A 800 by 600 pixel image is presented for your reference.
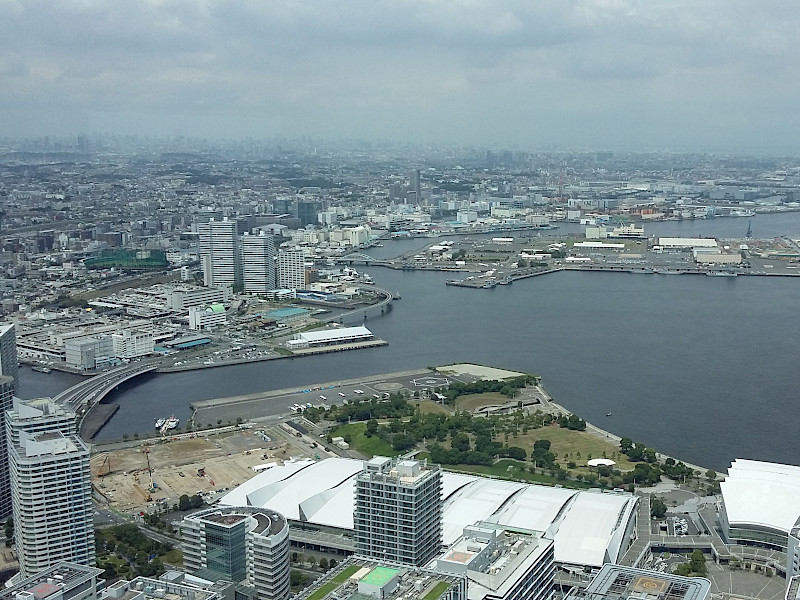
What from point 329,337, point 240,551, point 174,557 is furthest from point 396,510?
point 329,337

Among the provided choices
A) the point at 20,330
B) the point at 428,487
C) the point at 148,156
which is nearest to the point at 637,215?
the point at 148,156

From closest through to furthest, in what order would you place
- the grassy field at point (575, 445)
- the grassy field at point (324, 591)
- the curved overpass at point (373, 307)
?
the grassy field at point (324, 591) < the grassy field at point (575, 445) < the curved overpass at point (373, 307)

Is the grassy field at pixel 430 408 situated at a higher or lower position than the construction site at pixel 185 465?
higher

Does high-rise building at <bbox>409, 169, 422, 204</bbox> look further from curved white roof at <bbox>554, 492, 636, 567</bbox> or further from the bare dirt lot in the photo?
curved white roof at <bbox>554, 492, 636, 567</bbox>

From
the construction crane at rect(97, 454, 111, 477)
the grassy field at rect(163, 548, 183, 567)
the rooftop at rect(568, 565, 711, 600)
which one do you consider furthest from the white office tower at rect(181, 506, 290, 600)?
the construction crane at rect(97, 454, 111, 477)

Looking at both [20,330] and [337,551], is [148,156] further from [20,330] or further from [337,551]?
[337,551]

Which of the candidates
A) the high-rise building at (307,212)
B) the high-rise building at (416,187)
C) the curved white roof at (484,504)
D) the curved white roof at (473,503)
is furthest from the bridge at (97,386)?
the high-rise building at (416,187)

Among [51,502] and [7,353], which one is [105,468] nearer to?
[7,353]

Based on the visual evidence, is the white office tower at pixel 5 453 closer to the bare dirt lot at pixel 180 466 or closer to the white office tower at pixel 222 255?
the bare dirt lot at pixel 180 466
